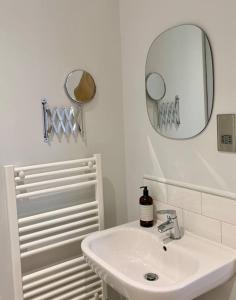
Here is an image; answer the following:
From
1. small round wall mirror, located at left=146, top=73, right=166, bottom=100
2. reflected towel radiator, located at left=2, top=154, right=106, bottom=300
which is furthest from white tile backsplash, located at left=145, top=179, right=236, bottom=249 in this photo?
small round wall mirror, located at left=146, top=73, right=166, bottom=100

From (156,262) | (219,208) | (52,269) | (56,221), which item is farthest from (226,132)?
(52,269)

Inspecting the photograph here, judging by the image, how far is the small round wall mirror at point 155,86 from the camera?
154cm

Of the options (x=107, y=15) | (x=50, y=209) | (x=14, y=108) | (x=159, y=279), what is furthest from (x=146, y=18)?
(x=159, y=279)

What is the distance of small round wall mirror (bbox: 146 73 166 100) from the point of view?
5.07ft

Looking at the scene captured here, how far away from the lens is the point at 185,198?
1.46 meters

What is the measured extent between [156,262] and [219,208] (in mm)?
416

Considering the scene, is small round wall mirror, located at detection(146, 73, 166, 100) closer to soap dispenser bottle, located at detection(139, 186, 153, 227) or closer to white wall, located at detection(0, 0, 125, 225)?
white wall, located at detection(0, 0, 125, 225)

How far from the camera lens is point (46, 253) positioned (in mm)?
1602

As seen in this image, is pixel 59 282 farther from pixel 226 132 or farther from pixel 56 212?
pixel 226 132

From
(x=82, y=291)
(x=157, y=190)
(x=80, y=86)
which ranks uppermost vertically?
(x=80, y=86)

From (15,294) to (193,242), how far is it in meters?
0.89

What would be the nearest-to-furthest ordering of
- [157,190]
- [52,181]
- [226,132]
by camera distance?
[226,132]
[52,181]
[157,190]

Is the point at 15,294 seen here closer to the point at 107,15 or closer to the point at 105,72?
the point at 105,72

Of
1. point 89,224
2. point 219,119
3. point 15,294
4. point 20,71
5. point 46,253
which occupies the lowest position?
point 15,294
